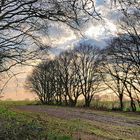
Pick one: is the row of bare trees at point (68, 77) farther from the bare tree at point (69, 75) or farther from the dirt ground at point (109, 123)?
the dirt ground at point (109, 123)

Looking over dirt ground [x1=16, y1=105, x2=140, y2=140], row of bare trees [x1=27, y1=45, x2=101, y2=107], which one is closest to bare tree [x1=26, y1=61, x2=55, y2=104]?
row of bare trees [x1=27, y1=45, x2=101, y2=107]

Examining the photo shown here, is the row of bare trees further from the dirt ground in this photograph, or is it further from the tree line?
the dirt ground

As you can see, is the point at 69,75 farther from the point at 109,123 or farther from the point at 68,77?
the point at 109,123

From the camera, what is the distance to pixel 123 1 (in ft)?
47.0

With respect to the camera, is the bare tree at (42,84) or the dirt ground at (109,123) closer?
the dirt ground at (109,123)

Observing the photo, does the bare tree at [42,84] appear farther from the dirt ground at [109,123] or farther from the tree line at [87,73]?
the dirt ground at [109,123]

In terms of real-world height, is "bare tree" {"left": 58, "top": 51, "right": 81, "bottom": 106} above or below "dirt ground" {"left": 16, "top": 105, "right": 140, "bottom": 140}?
above

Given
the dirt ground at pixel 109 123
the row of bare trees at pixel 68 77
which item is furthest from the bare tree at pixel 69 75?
the dirt ground at pixel 109 123

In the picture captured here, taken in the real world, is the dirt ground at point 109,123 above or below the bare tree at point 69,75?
below

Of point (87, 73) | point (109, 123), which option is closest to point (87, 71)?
point (87, 73)

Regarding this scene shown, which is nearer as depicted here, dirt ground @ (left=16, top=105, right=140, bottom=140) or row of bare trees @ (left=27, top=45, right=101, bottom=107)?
dirt ground @ (left=16, top=105, right=140, bottom=140)

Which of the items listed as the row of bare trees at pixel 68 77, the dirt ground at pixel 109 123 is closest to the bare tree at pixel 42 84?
the row of bare trees at pixel 68 77

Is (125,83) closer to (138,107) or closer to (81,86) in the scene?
(138,107)

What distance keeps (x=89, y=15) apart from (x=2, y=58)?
11815 mm
